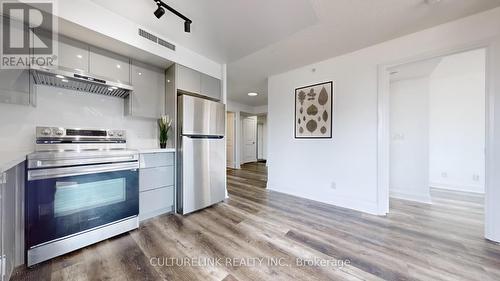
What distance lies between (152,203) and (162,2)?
2.23m

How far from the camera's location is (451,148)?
3.64m

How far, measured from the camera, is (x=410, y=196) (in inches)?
120

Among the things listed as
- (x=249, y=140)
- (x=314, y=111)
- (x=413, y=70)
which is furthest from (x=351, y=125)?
(x=249, y=140)

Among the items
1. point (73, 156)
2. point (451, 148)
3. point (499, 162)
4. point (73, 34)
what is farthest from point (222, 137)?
point (451, 148)

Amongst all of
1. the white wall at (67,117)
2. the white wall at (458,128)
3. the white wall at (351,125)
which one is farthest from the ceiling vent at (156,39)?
the white wall at (458,128)

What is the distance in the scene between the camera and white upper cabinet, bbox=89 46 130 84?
77.5 inches

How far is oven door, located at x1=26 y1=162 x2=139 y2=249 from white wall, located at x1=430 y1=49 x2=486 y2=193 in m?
5.23

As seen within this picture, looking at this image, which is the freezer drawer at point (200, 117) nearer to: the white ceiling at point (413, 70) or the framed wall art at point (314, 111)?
the framed wall art at point (314, 111)

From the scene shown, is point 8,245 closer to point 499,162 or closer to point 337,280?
point 337,280

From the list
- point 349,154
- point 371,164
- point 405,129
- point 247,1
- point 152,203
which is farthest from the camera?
point 405,129

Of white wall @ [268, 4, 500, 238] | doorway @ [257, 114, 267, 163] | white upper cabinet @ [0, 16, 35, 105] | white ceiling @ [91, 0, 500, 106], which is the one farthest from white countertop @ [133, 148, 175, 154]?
doorway @ [257, 114, 267, 163]

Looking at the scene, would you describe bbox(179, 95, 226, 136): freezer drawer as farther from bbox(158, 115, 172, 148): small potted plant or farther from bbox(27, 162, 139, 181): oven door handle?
bbox(27, 162, 139, 181): oven door handle

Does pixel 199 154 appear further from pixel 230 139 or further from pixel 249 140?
pixel 249 140

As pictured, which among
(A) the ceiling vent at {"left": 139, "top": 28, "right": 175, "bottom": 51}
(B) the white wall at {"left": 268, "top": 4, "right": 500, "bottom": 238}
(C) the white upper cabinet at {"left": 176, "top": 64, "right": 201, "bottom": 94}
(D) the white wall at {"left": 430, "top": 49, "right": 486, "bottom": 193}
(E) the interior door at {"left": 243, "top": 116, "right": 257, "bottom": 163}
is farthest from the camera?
(E) the interior door at {"left": 243, "top": 116, "right": 257, "bottom": 163}
